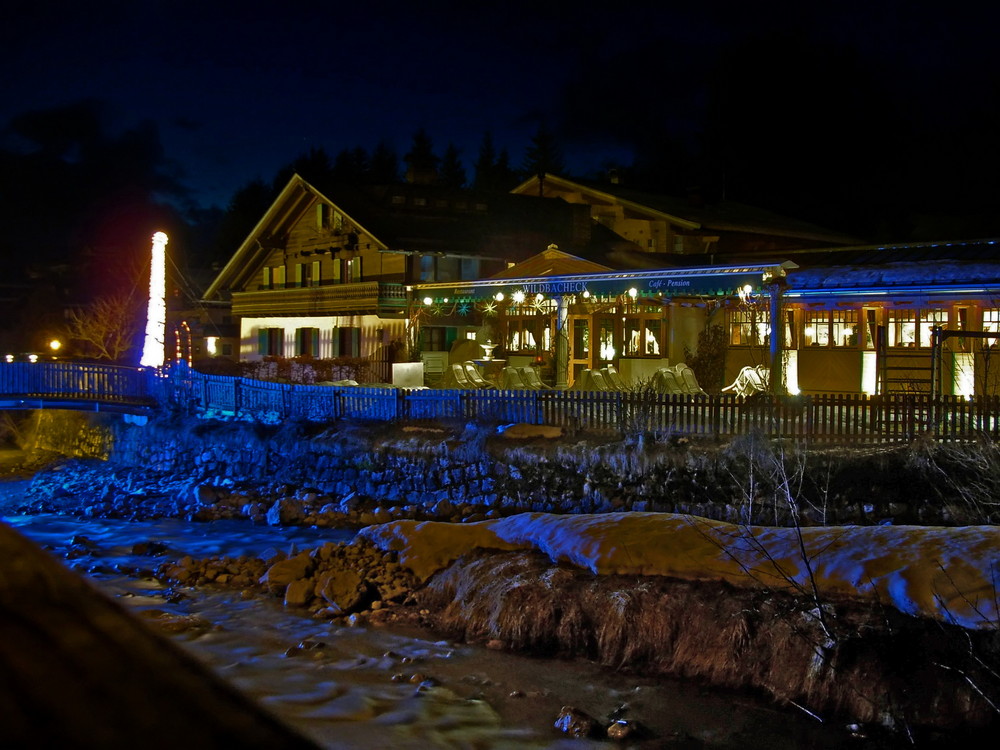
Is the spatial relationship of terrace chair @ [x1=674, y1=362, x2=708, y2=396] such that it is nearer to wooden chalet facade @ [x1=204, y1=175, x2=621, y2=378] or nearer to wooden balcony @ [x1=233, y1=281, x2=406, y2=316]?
wooden chalet facade @ [x1=204, y1=175, x2=621, y2=378]

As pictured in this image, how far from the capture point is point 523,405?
18062 mm

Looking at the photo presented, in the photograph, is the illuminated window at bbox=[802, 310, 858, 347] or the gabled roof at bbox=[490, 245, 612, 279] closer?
the illuminated window at bbox=[802, 310, 858, 347]

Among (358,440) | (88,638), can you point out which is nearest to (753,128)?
(358,440)

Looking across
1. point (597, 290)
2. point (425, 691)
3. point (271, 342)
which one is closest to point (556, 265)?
point (597, 290)

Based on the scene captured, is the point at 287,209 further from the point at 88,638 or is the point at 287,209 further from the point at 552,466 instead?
the point at 88,638

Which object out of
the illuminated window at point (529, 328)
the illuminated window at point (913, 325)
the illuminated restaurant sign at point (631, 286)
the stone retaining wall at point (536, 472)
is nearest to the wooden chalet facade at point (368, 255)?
the illuminated window at point (529, 328)

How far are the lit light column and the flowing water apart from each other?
56.4ft

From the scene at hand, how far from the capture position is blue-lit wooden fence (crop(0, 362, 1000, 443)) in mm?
14352

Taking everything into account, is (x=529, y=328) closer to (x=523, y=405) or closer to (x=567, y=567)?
(x=523, y=405)

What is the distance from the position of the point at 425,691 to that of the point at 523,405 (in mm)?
9857

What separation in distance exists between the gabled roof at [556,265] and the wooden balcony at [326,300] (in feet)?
24.7

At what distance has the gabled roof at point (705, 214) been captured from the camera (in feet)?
124

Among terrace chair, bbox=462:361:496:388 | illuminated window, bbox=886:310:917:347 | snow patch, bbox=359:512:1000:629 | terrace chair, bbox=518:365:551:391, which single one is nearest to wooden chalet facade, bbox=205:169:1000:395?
illuminated window, bbox=886:310:917:347

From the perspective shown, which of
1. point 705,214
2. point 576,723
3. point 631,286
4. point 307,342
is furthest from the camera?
point 705,214
